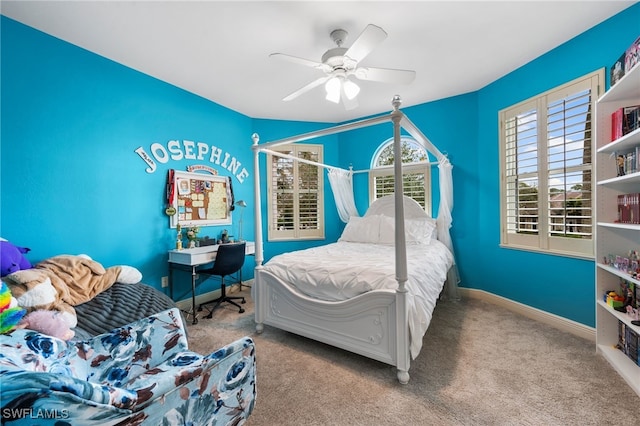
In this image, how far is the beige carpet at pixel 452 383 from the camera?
1.60 m

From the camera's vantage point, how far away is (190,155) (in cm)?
356

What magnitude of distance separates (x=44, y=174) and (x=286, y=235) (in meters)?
3.03

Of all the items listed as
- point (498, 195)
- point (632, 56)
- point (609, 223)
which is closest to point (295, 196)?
point (498, 195)

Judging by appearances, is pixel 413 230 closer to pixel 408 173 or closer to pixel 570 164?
pixel 408 173

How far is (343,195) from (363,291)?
2.60 metres

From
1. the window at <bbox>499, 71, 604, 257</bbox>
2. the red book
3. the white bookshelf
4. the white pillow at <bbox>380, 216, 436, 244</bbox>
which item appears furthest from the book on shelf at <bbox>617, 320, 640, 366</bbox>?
the white pillow at <bbox>380, 216, 436, 244</bbox>

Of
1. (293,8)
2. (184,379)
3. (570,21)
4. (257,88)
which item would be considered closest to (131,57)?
(257,88)

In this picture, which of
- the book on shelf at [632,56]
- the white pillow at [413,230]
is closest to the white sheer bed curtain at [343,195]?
the white pillow at [413,230]

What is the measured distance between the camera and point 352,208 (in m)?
4.57

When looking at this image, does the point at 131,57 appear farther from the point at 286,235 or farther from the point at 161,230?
the point at 286,235

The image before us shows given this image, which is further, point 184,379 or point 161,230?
point 161,230

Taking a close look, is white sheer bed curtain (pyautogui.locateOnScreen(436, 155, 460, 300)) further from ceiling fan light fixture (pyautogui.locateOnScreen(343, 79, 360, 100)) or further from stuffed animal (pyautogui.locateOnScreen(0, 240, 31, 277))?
stuffed animal (pyautogui.locateOnScreen(0, 240, 31, 277))

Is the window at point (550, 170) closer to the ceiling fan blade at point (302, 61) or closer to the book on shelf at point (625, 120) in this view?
the book on shelf at point (625, 120)

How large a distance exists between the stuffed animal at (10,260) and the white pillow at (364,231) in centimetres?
330
